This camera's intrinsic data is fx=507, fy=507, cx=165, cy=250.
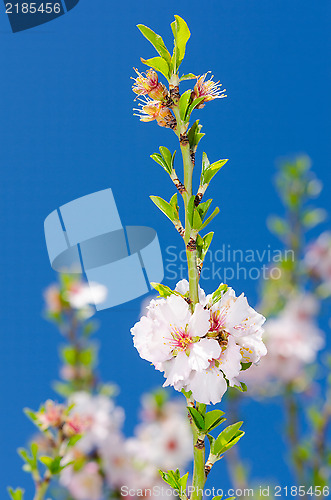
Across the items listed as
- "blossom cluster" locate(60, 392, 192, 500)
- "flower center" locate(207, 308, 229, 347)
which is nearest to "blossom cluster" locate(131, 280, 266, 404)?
"flower center" locate(207, 308, 229, 347)

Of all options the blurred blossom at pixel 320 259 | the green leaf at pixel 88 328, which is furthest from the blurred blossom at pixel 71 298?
the blurred blossom at pixel 320 259

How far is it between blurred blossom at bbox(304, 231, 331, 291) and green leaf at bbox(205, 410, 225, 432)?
4.17 ft

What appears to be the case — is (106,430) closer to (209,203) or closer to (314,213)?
(314,213)

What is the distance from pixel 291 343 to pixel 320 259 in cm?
35

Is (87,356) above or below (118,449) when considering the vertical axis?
above

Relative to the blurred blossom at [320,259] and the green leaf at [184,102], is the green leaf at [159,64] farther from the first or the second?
the blurred blossom at [320,259]

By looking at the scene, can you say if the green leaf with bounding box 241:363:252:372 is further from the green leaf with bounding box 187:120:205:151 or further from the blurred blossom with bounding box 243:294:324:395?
the blurred blossom with bounding box 243:294:324:395

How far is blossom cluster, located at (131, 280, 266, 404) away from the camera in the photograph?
0.50 m

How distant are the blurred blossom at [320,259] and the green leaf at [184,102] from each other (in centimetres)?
126

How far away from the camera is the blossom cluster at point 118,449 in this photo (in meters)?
1.38

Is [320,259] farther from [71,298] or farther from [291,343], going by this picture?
[71,298]

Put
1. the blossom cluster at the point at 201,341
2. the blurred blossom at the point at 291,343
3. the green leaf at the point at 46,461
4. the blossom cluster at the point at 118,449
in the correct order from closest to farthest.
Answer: the blossom cluster at the point at 201,341, the green leaf at the point at 46,461, the blossom cluster at the point at 118,449, the blurred blossom at the point at 291,343

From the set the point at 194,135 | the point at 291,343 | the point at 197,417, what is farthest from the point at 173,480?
the point at 291,343

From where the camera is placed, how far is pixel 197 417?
1.64 ft
